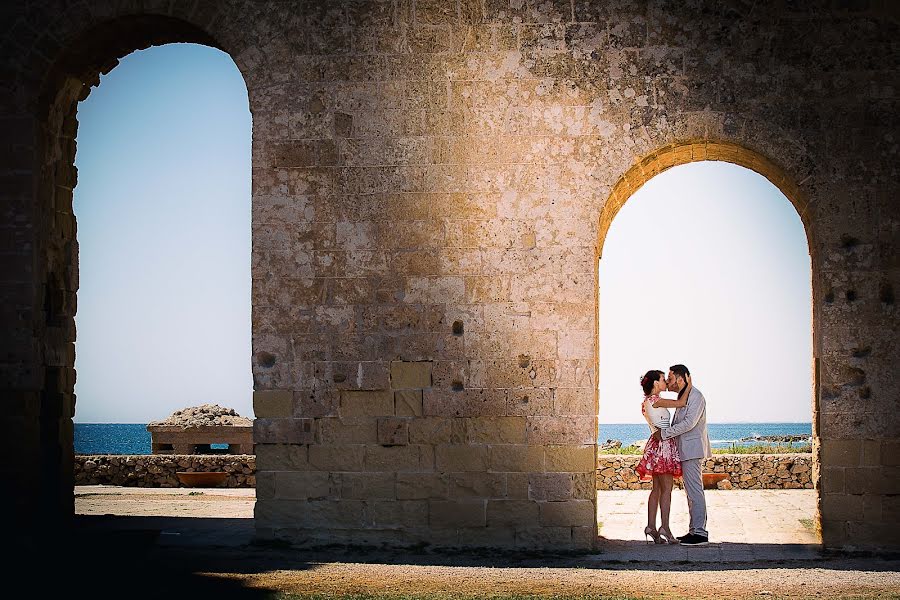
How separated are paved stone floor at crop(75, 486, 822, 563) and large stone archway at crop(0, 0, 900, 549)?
1.80 feet

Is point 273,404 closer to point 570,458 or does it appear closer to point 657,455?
point 570,458

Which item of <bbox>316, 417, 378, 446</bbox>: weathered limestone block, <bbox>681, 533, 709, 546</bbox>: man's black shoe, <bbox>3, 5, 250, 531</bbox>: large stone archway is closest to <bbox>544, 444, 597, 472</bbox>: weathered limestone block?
<bbox>681, 533, 709, 546</bbox>: man's black shoe

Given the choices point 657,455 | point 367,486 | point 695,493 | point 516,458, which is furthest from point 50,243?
point 695,493

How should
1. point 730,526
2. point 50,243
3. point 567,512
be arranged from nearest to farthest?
point 567,512
point 50,243
point 730,526

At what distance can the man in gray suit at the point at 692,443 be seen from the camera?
9.82 metres

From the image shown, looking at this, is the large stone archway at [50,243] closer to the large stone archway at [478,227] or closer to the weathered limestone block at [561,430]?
the large stone archway at [478,227]

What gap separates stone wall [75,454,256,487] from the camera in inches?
650

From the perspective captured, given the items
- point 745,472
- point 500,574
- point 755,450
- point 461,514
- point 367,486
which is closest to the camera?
point 500,574

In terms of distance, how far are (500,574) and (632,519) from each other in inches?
138

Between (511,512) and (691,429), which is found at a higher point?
(691,429)

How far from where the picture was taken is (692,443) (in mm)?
9828

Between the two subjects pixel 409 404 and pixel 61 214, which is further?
pixel 61 214

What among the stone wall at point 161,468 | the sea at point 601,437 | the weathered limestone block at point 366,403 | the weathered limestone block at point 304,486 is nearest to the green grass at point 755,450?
the stone wall at point 161,468

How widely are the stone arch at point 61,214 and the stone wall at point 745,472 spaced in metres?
7.64
